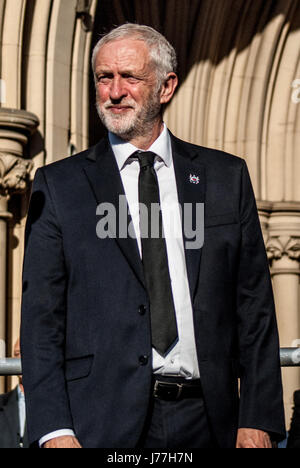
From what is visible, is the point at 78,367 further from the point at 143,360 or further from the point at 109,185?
the point at 109,185

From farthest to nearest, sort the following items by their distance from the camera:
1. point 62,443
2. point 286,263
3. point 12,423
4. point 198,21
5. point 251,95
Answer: point 286,263
point 251,95
point 198,21
point 12,423
point 62,443

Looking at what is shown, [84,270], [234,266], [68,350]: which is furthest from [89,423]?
[234,266]

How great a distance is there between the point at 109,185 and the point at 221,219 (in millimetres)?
312

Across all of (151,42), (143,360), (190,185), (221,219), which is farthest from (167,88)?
(143,360)

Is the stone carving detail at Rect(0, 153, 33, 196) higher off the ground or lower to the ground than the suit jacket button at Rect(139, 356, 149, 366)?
higher

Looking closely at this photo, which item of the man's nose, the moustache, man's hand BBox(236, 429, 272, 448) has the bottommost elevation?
man's hand BBox(236, 429, 272, 448)

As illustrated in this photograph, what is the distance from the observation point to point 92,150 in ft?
10.1

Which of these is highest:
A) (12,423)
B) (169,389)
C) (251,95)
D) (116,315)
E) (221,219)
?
(251,95)

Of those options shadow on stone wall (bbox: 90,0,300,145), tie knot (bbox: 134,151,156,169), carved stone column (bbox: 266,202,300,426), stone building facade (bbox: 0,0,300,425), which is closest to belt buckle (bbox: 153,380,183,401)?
tie knot (bbox: 134,151,156,169)

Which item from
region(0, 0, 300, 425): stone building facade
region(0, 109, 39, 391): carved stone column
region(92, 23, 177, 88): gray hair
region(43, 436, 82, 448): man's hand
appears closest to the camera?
region(43, 436, 82, 448): man's hand

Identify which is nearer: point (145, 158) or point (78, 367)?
point (78, 367)

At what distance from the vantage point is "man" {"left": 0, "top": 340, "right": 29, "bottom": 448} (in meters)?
4.96

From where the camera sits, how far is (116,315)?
110 inches

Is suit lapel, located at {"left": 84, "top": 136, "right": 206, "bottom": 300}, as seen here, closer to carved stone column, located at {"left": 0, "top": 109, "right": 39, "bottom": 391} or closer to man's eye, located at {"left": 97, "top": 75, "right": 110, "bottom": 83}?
man's eye, located at {"left": 97, "top": 75, "right": 110, "bottom": 83}
